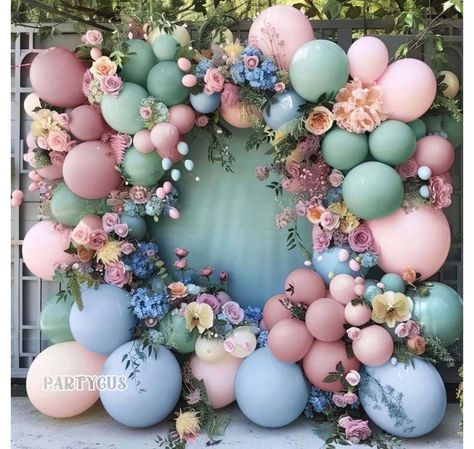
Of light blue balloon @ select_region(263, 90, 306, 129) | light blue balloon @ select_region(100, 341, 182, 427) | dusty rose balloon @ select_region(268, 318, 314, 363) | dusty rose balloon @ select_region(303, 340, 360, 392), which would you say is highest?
light blue balloon @ select_region(263, 90, 306, 129)

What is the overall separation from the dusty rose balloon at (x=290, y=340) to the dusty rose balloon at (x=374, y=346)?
236mm

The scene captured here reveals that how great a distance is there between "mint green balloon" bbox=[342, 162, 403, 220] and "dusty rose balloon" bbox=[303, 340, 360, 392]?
0.64 meters

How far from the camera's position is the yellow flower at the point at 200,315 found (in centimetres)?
298

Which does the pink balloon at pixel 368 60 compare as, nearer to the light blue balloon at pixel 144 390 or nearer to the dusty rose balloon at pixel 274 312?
the dusty rose balloon at pixel 274 312

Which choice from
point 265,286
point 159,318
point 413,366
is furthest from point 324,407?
point 159,318

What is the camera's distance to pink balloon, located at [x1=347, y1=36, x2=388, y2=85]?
2818 millimetres

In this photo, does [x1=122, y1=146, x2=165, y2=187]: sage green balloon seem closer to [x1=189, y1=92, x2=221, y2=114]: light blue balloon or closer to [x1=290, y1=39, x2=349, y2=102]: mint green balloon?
[x1=189, y1=92, x2=221, y2=114]: light blue balloon

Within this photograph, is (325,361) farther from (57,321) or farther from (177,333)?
(57,321)

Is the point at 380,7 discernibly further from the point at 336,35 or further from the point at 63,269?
the point at 63,269

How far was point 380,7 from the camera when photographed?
11.0 ft

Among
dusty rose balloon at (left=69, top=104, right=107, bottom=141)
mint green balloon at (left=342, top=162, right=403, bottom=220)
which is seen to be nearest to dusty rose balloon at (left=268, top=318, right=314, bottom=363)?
mint green balloon at (left=342, top=162, right=403, bottom=220)

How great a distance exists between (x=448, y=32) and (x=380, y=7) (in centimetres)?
40

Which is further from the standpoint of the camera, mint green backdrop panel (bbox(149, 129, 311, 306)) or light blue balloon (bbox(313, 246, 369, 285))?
mint green backdrop panel (bbox(149, 129, 311, 306))

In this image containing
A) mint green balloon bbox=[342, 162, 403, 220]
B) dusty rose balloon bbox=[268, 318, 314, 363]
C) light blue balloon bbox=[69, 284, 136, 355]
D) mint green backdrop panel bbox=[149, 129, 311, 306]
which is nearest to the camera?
mint green balloon bbox=[342, 162, 403, 220]
